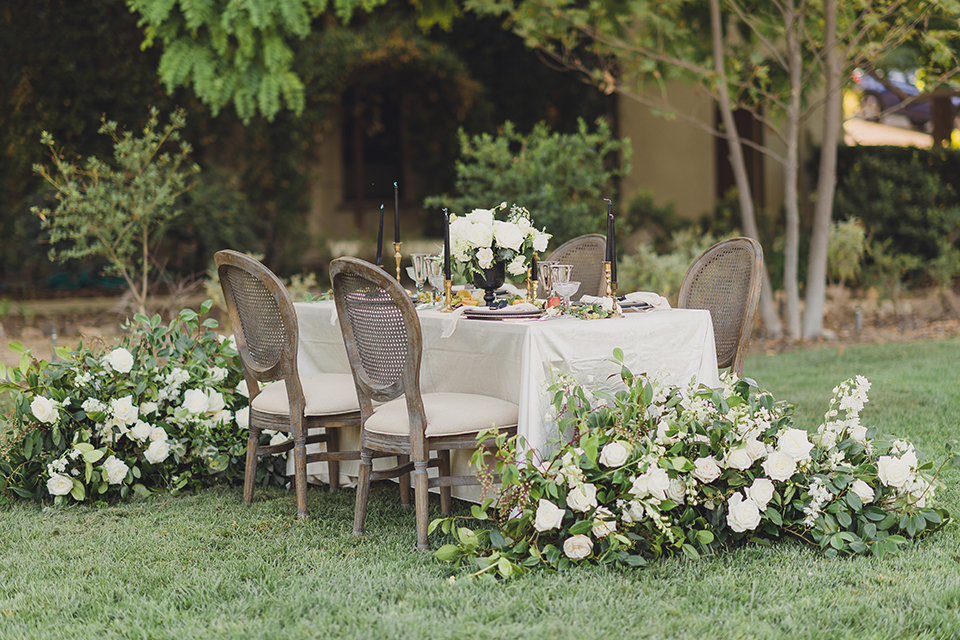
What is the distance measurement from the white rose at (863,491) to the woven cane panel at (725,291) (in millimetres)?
1049

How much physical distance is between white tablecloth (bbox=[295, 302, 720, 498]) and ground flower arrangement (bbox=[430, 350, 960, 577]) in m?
0.11

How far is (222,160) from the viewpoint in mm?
12852

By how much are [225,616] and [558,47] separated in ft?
38.5

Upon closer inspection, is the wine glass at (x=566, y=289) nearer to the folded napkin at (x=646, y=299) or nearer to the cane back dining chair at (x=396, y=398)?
the folded napkin at (x=646, y=299)

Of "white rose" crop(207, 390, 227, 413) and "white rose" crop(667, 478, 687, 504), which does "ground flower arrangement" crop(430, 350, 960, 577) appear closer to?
"white rose" crop(667, 478, 687, 504)

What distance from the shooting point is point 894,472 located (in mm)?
3395

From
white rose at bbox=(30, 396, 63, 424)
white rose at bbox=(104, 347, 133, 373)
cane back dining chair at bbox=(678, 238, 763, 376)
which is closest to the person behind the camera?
white rose at bbox=(30, 396, 63, 424)

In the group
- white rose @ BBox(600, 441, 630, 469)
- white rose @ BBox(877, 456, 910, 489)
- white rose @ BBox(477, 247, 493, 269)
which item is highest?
white rose @ BBox(477, 247, 493, 269)

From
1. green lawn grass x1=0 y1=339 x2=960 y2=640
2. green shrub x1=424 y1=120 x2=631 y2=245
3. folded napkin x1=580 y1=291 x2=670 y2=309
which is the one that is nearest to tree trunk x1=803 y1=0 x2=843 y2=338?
green shrub x1=424 y1=120 x2=631 y2=245

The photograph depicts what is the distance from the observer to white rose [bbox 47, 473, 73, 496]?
14.0 feet

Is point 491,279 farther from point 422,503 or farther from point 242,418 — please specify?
point 242,418

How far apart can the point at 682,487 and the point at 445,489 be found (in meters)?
1.09

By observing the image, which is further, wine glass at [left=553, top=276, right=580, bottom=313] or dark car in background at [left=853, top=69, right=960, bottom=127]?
dark car in background at [left=853, top=69, right=960, bottom=127]

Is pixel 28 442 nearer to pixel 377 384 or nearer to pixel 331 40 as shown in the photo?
pixel 377 384
